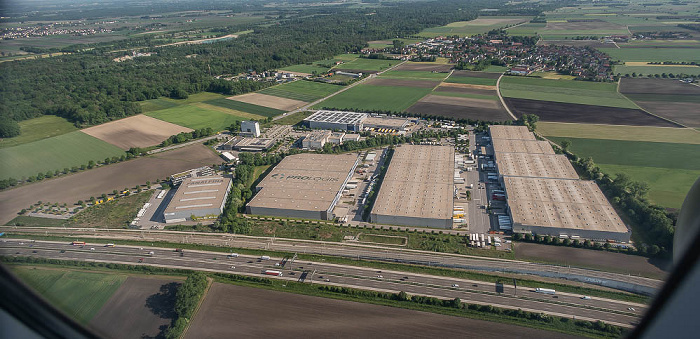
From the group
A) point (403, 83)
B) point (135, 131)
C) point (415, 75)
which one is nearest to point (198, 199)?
point (135, 131)

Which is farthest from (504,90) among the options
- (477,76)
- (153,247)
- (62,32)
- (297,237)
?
(62,32)

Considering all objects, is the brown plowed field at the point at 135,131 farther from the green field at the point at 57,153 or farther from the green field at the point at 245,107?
the green field at the point at 245,107

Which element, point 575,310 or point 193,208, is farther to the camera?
point 193,208

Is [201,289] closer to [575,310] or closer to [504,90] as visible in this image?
[575,310]

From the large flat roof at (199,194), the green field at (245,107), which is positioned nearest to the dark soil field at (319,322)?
the large flat roof at (199,194)

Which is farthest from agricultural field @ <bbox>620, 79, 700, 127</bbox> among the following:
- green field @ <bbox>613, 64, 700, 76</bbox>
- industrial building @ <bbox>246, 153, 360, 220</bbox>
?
industrial building @ <bbox>246, 153, 360, 220</bbox>

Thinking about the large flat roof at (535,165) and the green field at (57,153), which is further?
the green field at (57,153)
